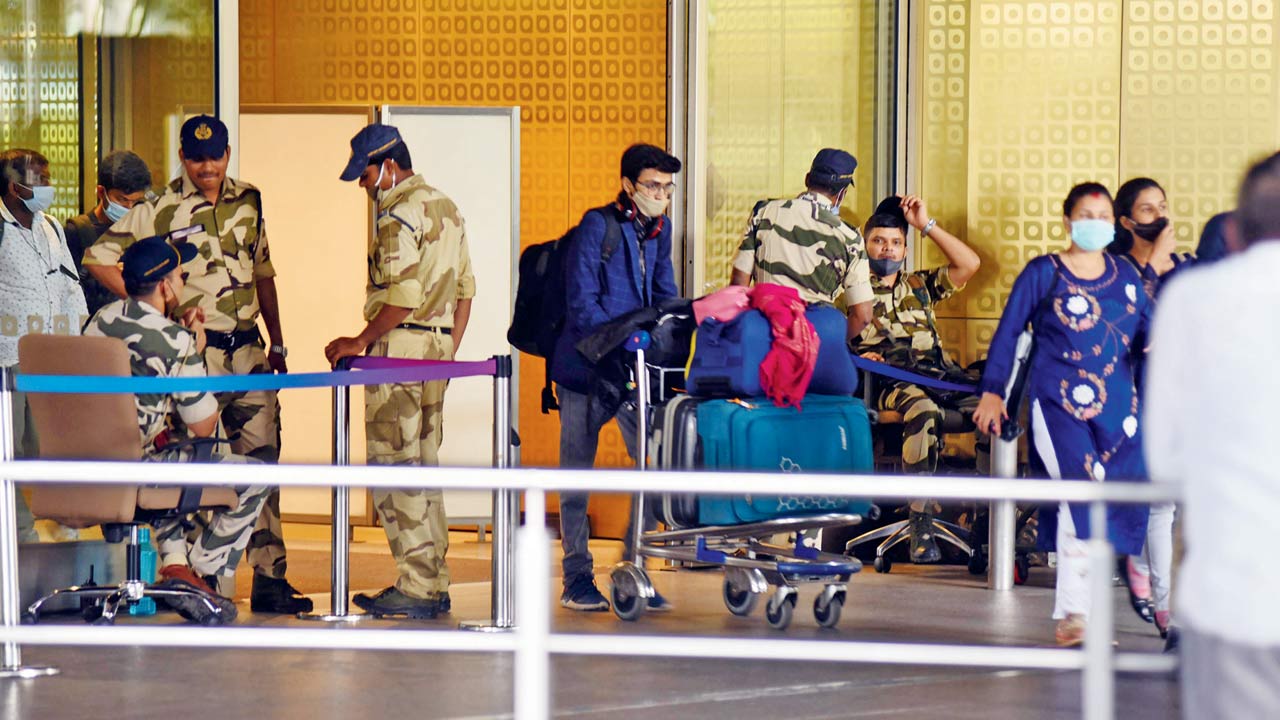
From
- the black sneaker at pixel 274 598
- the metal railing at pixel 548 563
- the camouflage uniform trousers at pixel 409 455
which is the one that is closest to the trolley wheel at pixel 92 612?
the black sneaker at pixel 274 598

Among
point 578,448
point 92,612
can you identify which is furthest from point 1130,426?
point 92,612

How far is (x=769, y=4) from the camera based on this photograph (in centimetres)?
876

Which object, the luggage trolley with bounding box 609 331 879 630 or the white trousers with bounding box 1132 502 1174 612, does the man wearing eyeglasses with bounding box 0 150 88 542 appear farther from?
the white trousers with bounding box 1132 502 1174 612

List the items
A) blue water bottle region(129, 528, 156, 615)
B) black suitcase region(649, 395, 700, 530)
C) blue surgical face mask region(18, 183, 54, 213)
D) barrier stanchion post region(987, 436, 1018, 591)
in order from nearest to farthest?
black suitcase region(649, 395, 700, 530)
blue water bottle region(129, 528, 156, 615)
blue surgical face mask region(18, 183, 54, 213)
barrier stanchion post region(987, 436, 1018, 591)

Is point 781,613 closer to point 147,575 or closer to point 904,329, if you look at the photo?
point 147,575

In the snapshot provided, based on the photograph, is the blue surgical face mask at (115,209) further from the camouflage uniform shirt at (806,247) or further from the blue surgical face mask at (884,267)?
the blue surgical face mask at (884,267)

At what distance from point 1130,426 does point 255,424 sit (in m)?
3.22

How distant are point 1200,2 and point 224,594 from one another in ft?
17.9

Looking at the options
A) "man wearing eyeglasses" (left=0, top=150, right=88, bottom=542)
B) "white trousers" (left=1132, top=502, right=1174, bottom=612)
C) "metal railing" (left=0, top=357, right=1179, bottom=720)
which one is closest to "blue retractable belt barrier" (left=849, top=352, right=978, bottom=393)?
"white trousers" (left=1132, top=502, right=1174, bottom=612)

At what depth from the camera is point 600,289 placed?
6.41 meters

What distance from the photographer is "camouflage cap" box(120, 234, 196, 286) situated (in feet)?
19.9

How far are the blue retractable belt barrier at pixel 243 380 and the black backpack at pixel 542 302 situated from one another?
511 mm

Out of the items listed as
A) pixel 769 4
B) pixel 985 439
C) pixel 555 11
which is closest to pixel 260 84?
pixel 555 11

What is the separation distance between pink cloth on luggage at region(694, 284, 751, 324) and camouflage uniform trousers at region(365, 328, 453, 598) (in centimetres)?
114
